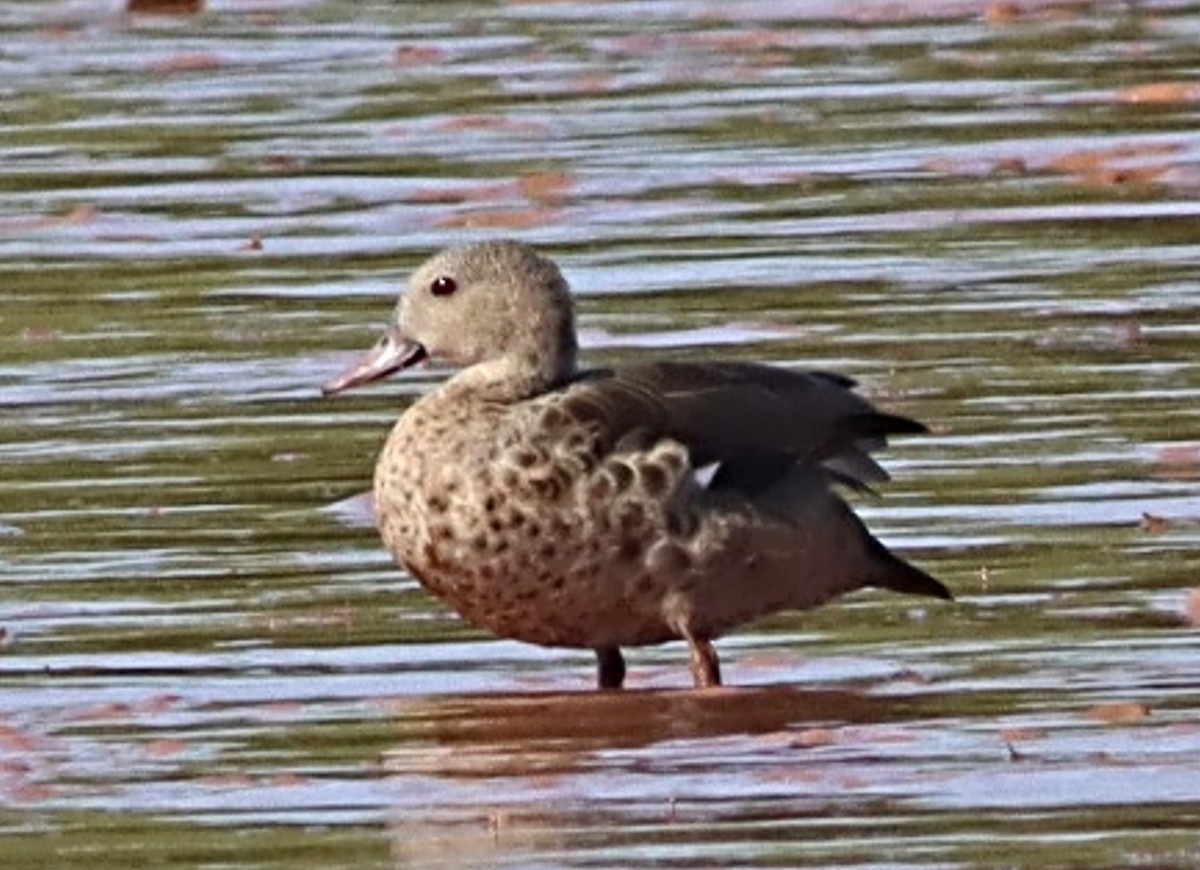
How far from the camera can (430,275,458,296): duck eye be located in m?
9.30

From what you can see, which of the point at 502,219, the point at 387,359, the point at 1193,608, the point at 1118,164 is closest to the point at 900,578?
the point at 1193,608

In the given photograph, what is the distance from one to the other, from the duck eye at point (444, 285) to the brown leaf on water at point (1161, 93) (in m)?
6.43

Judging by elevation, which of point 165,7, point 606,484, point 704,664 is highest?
point 606,484

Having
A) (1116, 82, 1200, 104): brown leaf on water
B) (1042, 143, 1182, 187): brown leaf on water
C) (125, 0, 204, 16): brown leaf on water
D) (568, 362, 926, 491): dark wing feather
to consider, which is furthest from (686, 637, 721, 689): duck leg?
(125, 0, 204, 16): brown leaf on water

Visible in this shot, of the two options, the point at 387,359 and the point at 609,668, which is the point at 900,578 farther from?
the point at 387,359

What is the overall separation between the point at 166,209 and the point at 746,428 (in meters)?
5.44

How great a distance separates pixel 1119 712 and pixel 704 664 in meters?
1.04

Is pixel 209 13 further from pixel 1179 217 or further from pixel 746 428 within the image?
pixel 746 428

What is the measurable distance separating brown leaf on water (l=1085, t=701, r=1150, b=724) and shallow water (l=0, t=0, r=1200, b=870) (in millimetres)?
16

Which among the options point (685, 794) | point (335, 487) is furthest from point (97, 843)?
point (335, 487)

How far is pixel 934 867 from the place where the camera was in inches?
273

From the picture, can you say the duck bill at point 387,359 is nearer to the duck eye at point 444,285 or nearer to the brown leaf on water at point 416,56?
the duck eye at point 444,285

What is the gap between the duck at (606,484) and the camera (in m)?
8.79

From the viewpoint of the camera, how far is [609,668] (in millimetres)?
8914
